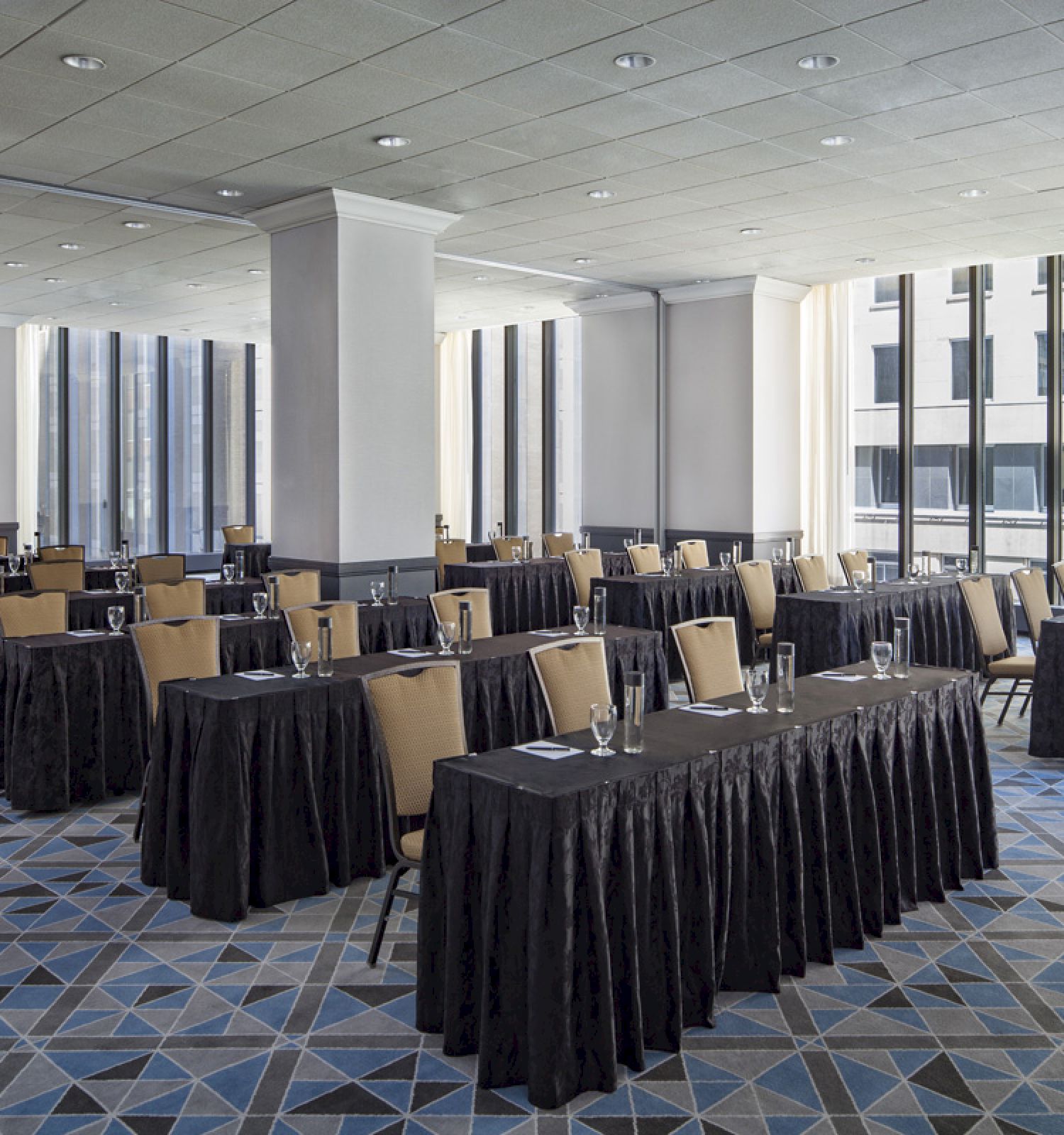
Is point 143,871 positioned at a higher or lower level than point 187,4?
lower

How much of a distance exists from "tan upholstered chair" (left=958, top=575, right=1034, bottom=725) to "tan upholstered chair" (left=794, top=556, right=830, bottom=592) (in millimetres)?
1798

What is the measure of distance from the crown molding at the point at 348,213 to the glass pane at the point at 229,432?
8973 mm

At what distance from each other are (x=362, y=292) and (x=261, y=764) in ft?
16.3

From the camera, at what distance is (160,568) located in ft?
31.4

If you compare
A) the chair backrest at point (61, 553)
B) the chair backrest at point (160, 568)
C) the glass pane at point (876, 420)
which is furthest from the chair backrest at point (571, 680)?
the glass pane at point (876, 420)

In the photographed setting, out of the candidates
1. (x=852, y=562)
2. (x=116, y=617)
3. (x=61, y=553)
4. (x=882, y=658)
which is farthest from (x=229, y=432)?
(x=882, y=658)

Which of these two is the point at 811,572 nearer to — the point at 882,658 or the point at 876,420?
the point at 876,420

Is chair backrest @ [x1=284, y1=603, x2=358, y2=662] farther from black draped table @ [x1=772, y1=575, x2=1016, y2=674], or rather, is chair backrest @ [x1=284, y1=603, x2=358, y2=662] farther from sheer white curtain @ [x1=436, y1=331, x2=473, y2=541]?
sheer white curtain @ [x1=436, y1=331, x2=473, y2=541]

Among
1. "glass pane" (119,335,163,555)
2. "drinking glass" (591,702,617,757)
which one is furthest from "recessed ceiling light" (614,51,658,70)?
"glass pane" (119,335,163,555)

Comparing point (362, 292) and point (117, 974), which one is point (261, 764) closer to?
point (117, 974)

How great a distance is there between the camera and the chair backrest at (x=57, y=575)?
28.1 ft

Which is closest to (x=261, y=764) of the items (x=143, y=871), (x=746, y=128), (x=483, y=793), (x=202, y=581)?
(x=143, y=871)

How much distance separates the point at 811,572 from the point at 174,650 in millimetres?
5807

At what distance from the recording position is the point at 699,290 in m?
12.0
